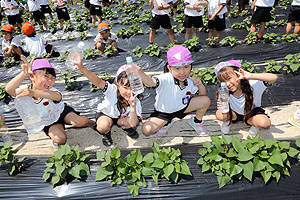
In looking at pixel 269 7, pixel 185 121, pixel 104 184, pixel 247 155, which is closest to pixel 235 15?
pixel 269 7

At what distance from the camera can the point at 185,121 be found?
153 inches

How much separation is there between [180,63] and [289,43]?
461 centimetres

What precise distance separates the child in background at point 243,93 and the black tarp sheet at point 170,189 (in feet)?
3.85

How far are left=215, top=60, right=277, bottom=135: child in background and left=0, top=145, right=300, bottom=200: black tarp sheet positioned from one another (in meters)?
1.17

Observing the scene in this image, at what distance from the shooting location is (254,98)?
3141 millimetres

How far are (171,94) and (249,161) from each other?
1.42 m

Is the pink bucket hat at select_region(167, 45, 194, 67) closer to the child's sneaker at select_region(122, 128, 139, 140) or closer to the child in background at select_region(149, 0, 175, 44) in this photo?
the child's sneaker at select_region(122, 128, 139, 140)

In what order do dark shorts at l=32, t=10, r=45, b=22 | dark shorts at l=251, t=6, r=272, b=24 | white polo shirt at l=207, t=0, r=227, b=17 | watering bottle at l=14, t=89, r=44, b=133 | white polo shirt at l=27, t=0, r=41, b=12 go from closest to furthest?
watering bottle at l=14, t=89, r=44, b=133 < white polo shirt at l=207, t=0, r=227, b=17 < dark shorts at l=251, t=6, r=272, b=24 < white polo shirt at l=27, t=0, r=41, b=12 < dark shorts at l=32, t=10, r=45, b=22

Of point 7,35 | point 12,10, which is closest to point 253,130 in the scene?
point 7,35

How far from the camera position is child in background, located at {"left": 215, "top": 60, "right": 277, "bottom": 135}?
9.24 ft

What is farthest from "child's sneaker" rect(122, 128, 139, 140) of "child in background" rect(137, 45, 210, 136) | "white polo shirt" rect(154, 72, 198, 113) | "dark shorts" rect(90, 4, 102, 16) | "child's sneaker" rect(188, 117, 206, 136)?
"dark shorts" rect(90, 4, 102, 16)

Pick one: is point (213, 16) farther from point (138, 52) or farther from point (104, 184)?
point (104, 184)

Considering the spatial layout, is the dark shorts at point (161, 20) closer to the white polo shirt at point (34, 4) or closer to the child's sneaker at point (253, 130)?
the child's sneaker at point (253, 130)

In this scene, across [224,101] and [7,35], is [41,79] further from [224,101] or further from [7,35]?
[7,35]
